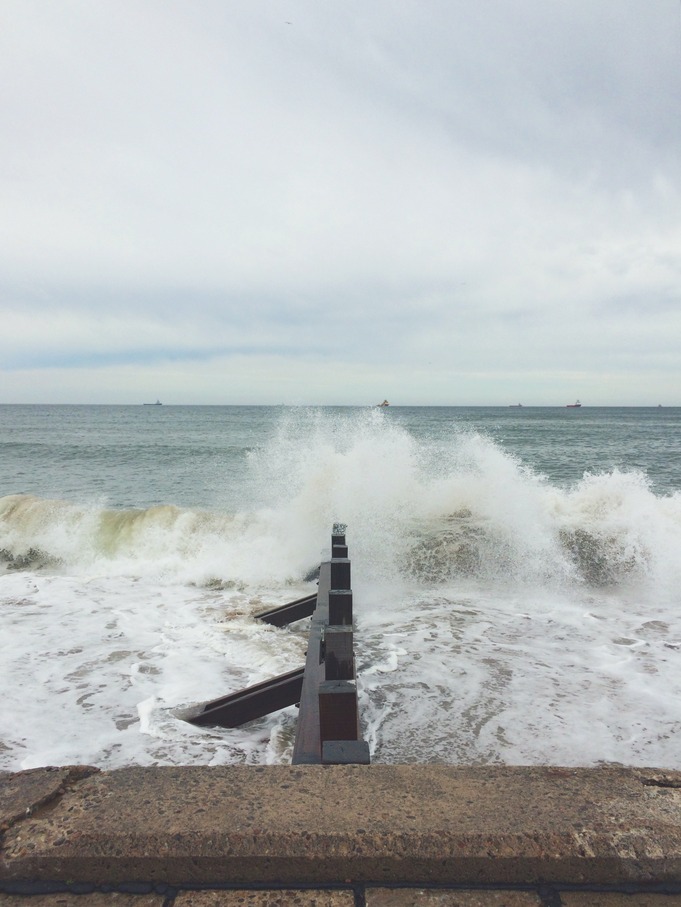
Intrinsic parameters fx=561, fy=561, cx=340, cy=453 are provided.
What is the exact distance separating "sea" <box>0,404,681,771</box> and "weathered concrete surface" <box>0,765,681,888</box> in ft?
5.39

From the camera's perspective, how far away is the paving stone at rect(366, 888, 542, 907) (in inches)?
53.9

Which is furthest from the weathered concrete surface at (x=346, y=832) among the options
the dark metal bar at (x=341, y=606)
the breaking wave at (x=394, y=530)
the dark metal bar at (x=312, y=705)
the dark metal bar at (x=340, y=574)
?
the breaking wave at (x=394, y=530)

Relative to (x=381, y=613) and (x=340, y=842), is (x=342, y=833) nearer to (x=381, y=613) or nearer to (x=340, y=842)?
(x=340, y=842)

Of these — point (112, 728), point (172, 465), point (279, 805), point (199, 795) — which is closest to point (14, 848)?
point (199, 795)

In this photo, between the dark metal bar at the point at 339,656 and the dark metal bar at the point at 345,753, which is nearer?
the dark metal bar at the point at 345,753

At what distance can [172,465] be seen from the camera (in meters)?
23.4

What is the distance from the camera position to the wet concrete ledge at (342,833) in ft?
4.70

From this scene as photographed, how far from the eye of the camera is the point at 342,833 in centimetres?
149

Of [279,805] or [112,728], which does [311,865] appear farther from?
[112,728]

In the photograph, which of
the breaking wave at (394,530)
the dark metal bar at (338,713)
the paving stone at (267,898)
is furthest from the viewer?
the breaking wave at (394,530)

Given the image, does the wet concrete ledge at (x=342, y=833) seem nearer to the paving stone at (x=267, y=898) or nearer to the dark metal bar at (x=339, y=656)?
the paving stone at (x=267, y=898)

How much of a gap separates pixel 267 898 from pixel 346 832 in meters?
0.24

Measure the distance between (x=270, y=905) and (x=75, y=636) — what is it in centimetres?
453

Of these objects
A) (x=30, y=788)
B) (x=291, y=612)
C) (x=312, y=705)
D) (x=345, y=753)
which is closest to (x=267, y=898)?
(x=345, y=753)
